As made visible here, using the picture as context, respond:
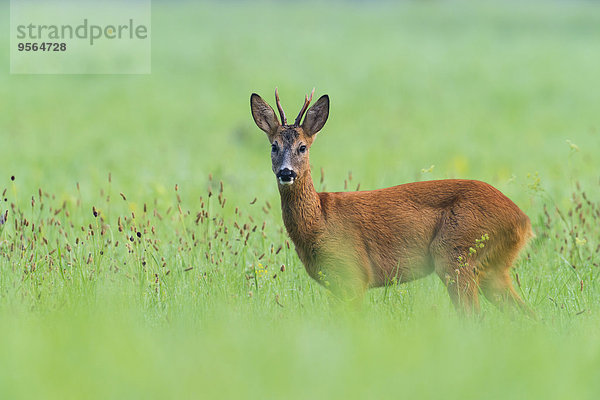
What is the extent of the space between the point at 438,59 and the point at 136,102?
29.2 ft

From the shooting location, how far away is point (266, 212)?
270 inches

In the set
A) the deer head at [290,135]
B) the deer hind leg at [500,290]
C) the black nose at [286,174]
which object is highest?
the deer head at [290,135]

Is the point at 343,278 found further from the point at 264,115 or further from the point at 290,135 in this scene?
the point at 264,115

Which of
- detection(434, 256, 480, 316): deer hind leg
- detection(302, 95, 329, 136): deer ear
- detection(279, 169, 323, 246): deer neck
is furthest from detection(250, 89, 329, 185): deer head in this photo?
detection(434, 256, 480, 316): deer hind leg

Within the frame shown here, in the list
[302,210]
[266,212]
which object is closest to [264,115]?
[302,210]

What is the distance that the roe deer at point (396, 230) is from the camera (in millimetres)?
5191

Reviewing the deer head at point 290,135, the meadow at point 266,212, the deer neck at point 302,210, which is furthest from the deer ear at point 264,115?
the meadow at point 266,212

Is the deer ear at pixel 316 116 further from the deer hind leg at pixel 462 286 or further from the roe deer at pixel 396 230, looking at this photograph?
the deer hind leg at pixel 462 286

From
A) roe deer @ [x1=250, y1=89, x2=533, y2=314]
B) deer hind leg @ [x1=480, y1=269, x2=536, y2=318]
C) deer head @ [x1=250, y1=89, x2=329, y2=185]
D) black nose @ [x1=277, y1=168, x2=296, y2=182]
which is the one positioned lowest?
deer hind leg @ [x1=480, y1=269, x2=536, y2=318]

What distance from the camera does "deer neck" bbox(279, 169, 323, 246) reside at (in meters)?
5.42

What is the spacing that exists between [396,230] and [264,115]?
115cm

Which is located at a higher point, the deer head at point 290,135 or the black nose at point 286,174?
the deer head at point 290,135

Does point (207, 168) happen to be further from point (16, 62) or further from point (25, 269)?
point (16, 62)

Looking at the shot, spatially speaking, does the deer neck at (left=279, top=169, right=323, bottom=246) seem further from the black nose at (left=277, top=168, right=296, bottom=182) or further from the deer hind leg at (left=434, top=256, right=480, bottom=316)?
the deer hind leg at (left=434, top=256, right=480, bottom=316)
